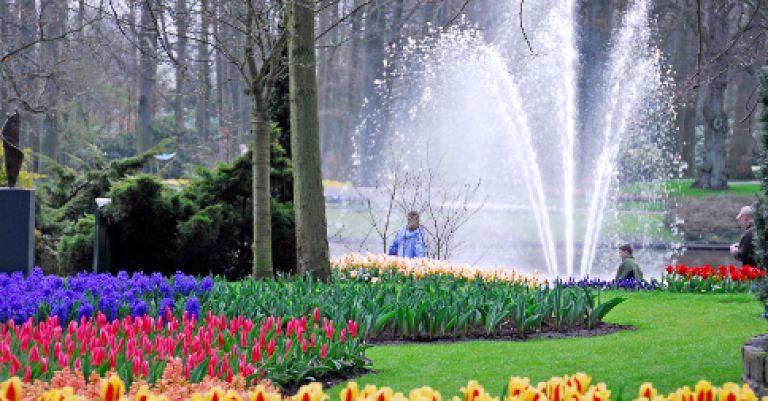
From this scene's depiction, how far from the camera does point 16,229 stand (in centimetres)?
1025

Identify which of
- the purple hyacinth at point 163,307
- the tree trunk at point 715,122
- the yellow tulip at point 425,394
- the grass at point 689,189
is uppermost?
the tree trunk at point 715,122

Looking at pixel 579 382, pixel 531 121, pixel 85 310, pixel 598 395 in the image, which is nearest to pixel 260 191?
pixel 85 310

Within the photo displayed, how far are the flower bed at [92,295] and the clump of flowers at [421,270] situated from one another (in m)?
3.98

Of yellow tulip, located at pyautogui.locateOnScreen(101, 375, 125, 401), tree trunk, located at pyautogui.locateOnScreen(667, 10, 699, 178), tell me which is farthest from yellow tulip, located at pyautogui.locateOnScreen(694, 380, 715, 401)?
tree trunk, located at pyautogui.locateOnScreen(667, 10, 699, 178)

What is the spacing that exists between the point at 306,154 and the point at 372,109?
31.8 metres

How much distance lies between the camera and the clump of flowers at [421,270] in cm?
1291

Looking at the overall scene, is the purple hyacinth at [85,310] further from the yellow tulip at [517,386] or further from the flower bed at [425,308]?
the yellow tulip at [517,386]

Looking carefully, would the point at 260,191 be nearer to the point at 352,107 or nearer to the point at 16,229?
the point at 16,229

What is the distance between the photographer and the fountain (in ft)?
86.1

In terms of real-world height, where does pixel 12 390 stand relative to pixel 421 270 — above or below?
above

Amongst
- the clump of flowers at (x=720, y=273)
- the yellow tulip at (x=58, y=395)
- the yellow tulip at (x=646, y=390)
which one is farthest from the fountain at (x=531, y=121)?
the yellow tulip at (x=58, y=395)

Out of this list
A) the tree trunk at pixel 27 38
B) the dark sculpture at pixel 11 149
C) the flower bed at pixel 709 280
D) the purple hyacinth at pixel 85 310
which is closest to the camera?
the purple hyacinth at pixel 85 310

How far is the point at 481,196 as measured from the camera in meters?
33.3

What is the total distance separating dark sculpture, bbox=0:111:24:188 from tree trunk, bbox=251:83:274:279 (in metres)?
2.34
